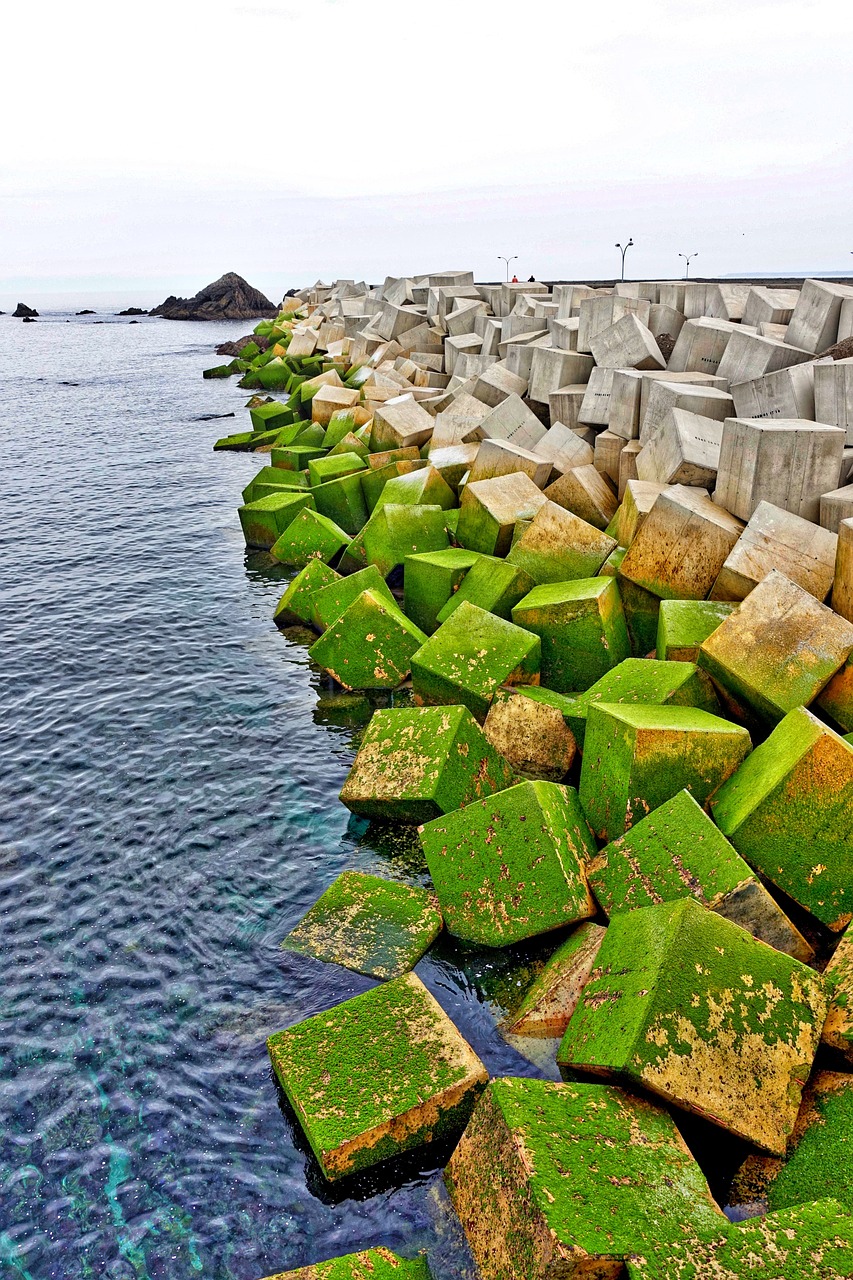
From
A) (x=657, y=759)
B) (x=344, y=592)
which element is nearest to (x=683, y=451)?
(x=344, y=592)

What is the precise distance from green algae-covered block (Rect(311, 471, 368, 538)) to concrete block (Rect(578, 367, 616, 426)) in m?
3.54

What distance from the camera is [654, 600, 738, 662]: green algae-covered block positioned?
6.80m

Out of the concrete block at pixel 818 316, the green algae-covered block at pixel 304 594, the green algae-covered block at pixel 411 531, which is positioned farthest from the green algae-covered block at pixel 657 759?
the concrete block at pixel 818 316

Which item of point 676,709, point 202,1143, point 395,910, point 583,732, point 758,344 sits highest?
point 758,344

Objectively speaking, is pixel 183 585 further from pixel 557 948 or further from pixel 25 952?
pixel 557 948

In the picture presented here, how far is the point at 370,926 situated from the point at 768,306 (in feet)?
32.5

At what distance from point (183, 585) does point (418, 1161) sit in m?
9.79

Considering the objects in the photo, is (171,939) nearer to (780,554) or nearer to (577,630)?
(577,630)

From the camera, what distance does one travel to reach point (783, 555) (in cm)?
705

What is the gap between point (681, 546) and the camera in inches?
298

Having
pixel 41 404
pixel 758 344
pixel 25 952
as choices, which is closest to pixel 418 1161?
pixel 25 952

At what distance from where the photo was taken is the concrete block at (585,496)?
9828 mm

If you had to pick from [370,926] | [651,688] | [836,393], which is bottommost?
[370,926]

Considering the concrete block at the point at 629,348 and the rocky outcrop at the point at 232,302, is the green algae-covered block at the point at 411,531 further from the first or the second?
the rocky outcrop at the point at 232,302
